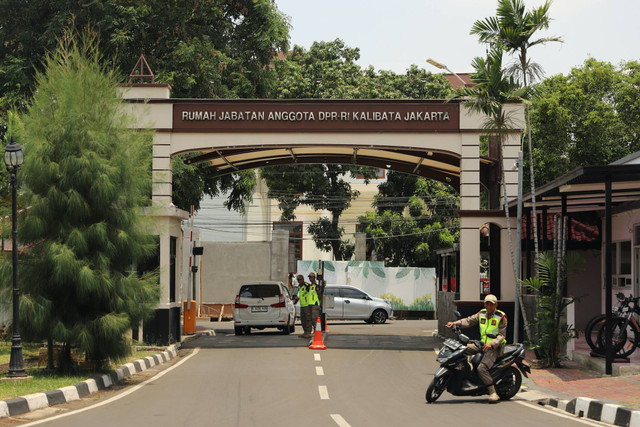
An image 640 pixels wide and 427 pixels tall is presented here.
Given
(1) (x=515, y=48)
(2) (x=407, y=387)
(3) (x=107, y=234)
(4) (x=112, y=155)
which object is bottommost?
(2) (x=407, y=387)

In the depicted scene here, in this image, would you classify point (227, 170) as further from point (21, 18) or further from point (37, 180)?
point (37, 180)

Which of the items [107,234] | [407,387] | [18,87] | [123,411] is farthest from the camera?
[18,87]

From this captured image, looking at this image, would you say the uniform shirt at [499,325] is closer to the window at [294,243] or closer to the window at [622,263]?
the window at [622,263]

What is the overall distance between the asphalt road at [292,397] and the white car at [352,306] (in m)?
14.0

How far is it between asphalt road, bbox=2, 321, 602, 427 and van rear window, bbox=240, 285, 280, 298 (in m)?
5.19

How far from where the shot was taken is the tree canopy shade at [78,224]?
15383mm

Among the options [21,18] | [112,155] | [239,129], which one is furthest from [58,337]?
[21,18]

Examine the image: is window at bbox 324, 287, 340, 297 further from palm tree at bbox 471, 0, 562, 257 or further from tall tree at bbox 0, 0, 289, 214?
palm tree at bbox 471, 0, 562, 257

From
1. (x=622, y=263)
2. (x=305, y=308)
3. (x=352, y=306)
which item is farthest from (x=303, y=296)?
(x=352, y=306)

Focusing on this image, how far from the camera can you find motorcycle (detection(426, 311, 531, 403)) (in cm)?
1276

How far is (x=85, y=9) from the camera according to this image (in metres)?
28.2

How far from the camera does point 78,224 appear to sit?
622 inches

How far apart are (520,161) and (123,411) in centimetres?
1122

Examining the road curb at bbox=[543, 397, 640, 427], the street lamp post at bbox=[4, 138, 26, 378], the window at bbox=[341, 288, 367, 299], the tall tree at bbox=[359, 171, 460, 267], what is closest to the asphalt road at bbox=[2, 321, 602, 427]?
the road curb at bbox=[543, 397, 640, 427]
